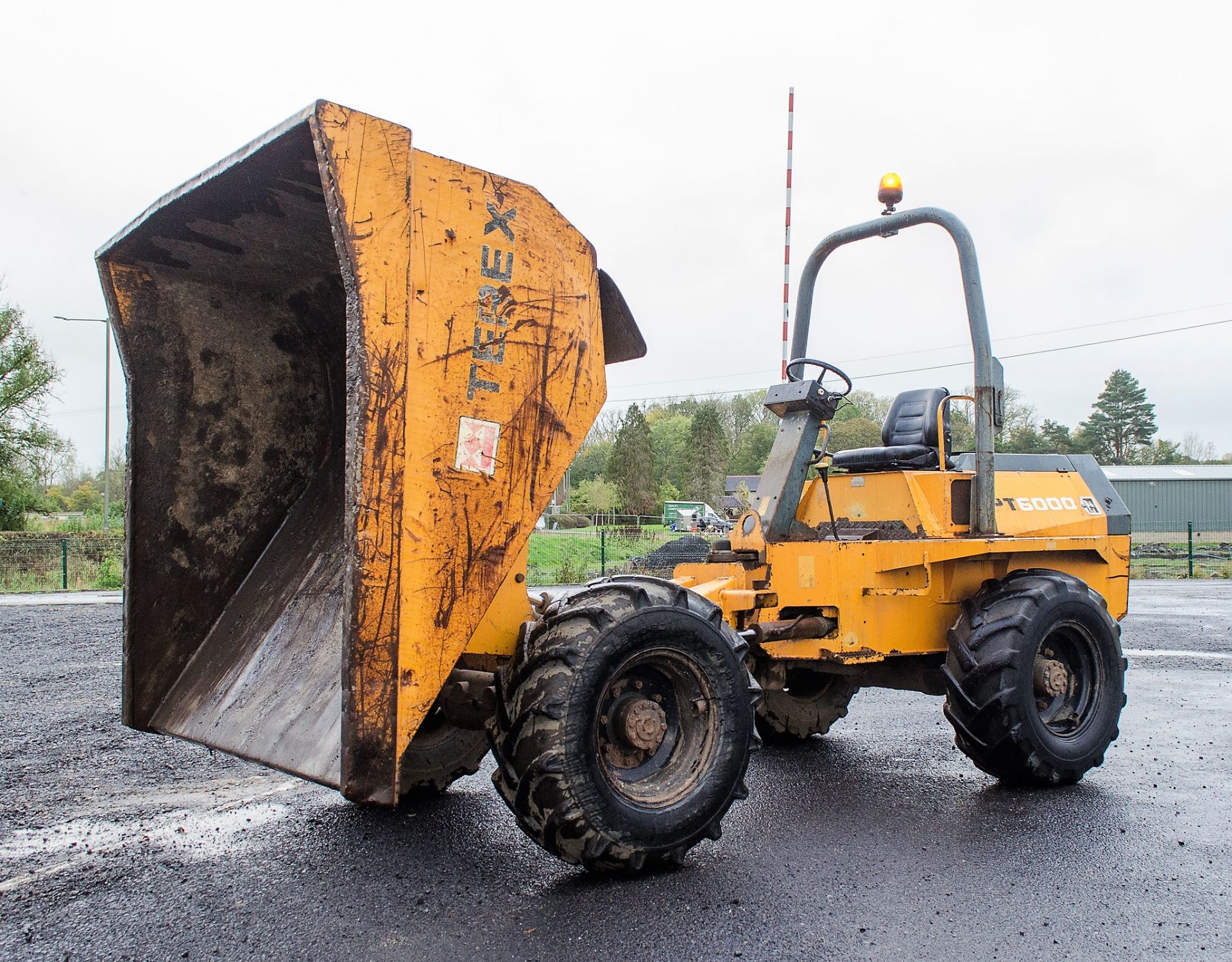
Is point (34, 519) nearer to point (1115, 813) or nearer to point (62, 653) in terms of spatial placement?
point (62, 653)

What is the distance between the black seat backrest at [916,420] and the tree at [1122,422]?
215 ft

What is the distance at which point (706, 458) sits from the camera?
178ft

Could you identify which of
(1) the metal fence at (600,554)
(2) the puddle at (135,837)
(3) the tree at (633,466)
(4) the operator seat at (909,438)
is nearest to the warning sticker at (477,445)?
(2) the puddle at (135,837)

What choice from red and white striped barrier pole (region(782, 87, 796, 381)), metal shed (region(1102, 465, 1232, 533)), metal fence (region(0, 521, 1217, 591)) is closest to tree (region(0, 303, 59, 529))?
metal fence (region(0, 521, 1217, 591))

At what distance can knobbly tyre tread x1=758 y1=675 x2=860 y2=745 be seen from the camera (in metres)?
5.73

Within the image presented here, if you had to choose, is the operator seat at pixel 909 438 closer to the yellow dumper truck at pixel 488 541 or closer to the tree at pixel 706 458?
the yellow dumper truck at pixel 488 541

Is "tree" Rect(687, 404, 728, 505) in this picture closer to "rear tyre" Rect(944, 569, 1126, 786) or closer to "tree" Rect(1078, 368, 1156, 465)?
"tree" Rect(1078, 368, 1156, 465)

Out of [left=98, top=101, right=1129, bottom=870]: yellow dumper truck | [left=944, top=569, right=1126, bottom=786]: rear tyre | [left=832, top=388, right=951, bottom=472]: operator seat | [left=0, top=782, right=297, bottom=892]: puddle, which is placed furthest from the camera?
[left=832, top=388, right=951, bottom=472]: operator seat

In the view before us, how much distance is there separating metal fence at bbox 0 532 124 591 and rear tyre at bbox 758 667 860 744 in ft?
54.0

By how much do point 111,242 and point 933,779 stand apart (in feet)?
15.6

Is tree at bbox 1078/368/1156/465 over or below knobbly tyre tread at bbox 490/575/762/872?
over

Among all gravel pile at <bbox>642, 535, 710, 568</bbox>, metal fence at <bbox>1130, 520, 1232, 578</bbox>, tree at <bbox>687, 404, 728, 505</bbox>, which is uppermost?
tree at <bbox>687, 404, 728, 505</bbox>

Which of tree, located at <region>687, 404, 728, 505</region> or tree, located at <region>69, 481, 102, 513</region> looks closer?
tree, located at <region>69, 481, 102, 513</region>

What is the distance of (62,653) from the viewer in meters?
9.61
